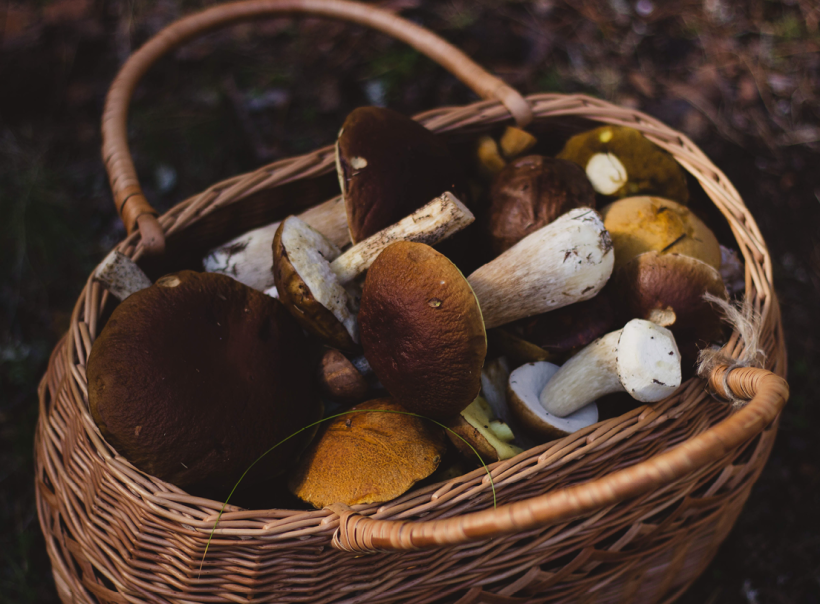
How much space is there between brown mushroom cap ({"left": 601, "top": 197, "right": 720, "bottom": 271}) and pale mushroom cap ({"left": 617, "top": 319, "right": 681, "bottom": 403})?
38 centimetres

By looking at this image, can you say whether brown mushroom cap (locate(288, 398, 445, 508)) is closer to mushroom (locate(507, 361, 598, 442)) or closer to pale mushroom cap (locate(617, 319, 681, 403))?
mushroom (locate(507, 361, 598, 442))

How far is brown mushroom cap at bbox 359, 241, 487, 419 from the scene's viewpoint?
46.6 inches

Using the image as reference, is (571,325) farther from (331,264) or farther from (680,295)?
(331,264)

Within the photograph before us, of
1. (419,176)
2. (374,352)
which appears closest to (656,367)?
(374,352)

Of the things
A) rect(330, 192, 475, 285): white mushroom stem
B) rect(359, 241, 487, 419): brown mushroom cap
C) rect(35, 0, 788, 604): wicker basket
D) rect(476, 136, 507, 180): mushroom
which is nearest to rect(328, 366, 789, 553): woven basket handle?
rect(35, 0, 788, 604): wicker basket

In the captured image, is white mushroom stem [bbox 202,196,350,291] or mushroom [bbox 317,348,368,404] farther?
white mushroom stem [bbox 202,196,350,291]

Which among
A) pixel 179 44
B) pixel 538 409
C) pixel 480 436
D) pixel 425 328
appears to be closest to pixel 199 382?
pixel 425 328

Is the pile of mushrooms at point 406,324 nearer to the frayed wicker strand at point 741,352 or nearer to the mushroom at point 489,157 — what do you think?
the frayed wicker strand at point 741,352

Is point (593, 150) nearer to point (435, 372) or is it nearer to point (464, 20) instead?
point (435, 372)

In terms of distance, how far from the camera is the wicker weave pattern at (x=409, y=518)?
122cm

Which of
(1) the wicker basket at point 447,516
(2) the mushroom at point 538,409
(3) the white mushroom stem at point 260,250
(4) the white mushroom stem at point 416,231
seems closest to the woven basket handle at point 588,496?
(1) the wicker basket at point 447,516

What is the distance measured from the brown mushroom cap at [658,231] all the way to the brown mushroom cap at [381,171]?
1.93ft

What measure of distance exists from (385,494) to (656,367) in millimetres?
721

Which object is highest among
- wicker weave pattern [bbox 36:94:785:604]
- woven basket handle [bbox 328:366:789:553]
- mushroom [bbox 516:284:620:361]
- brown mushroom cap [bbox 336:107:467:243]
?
brown mushroom cap [bbox 336:107:467:243]
